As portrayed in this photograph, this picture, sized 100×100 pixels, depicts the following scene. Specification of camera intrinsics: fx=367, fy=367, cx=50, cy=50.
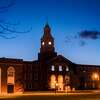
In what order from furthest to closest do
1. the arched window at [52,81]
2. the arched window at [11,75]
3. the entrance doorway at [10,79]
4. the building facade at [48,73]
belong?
the arched window at [52,81] < the building facade at [48,73] < the arched window at [11,75] < the entrance doorway at [10,79]

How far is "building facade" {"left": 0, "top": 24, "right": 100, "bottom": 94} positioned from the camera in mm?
95500

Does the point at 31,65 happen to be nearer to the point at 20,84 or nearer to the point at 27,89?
the point at 27,89

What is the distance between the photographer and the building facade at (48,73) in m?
95.5

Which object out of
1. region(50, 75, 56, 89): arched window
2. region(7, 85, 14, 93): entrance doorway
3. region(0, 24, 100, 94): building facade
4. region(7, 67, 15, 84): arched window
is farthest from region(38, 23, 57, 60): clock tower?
region(7, 85, 14, 93): entrance doorway

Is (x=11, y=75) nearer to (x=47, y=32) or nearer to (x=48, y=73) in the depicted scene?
(x=48, y=73)

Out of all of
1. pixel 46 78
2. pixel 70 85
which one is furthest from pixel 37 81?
pixel 70 85

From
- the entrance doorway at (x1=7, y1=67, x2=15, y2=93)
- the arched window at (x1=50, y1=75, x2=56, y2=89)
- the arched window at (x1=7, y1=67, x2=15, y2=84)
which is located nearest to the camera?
the entrance doorway at (x1=7, y1=67, x2=15, y2=93)

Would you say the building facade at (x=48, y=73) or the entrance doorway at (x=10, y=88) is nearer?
the entrance doorway at (x=10, y=88)

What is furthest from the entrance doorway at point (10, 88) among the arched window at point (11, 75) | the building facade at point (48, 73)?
the arched window at point (11, 75)

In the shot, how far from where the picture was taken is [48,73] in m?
112

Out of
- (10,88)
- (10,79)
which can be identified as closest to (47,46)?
(10,79)

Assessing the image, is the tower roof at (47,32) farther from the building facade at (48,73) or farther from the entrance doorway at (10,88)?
the entrance doorway at (10,88)

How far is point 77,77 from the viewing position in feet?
385

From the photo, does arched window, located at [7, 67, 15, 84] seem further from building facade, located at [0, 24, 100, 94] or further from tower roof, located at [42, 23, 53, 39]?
tower roof, located at [42, 23, 53, 39]
